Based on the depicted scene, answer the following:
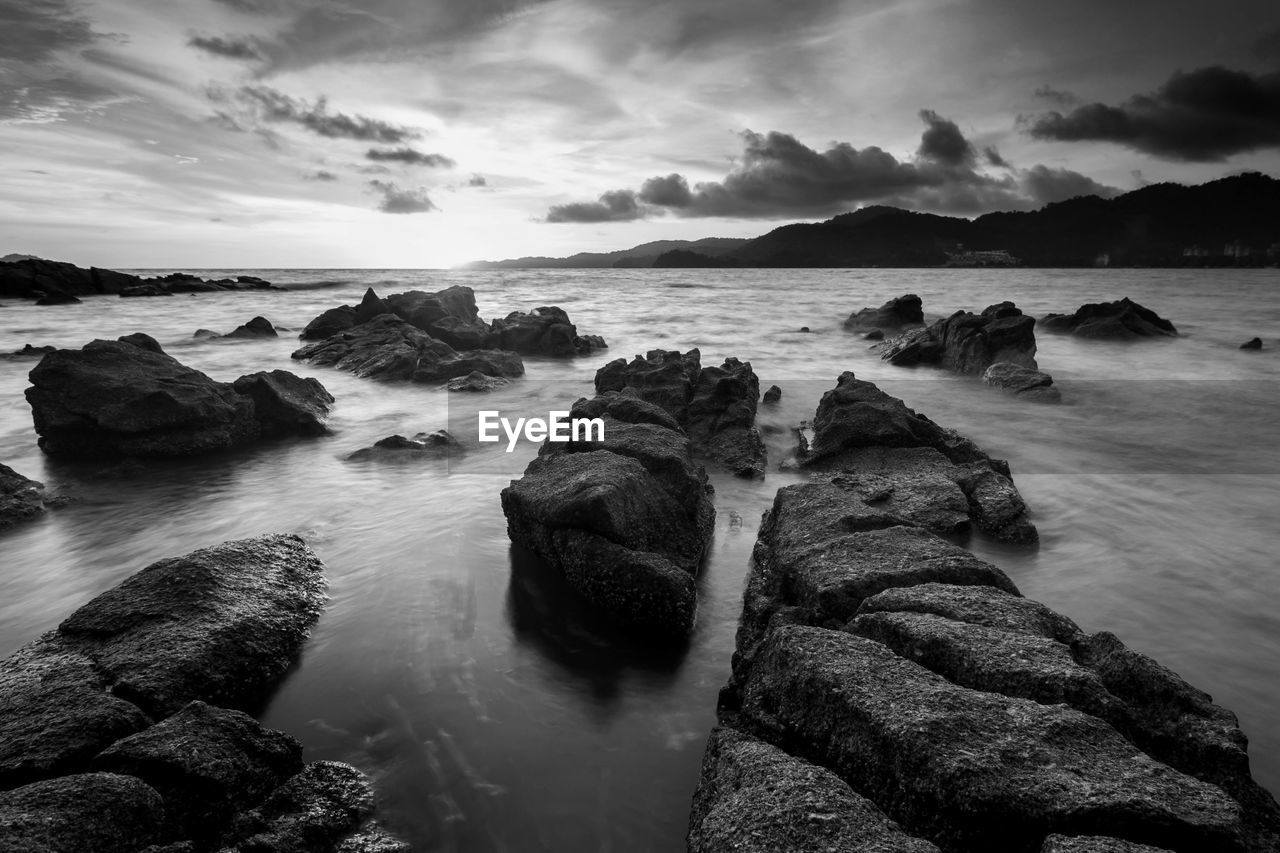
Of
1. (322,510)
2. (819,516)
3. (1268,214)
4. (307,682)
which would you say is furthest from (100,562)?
(1268,214)

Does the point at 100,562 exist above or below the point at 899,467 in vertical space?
below

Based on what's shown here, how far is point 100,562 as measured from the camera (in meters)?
8.36

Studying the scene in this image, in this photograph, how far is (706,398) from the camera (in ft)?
42.1

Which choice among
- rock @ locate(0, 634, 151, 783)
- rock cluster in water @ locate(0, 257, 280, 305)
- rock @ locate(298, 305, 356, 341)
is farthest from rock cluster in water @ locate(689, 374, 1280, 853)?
rock cluster in water @ locate(0, 257, 280, 305)

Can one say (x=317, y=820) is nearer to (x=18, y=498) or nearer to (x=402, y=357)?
(x=18, y=498)

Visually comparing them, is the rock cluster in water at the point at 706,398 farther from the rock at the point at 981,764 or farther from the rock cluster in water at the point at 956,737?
the rock at the point at 981,764

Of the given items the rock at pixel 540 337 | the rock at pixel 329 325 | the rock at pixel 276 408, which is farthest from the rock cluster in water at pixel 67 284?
the rock at pixel 276 408

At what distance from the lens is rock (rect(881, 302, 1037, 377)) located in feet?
65.3

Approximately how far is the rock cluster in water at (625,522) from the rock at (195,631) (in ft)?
8.12

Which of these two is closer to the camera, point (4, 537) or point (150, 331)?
point (4, 537)

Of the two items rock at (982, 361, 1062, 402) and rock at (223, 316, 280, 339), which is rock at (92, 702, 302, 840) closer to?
rock at (982, 361, 1062, 402)

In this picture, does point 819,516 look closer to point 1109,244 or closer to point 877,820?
point 877,820

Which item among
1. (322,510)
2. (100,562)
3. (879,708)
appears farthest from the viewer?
(322,510)

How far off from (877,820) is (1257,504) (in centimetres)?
1089
